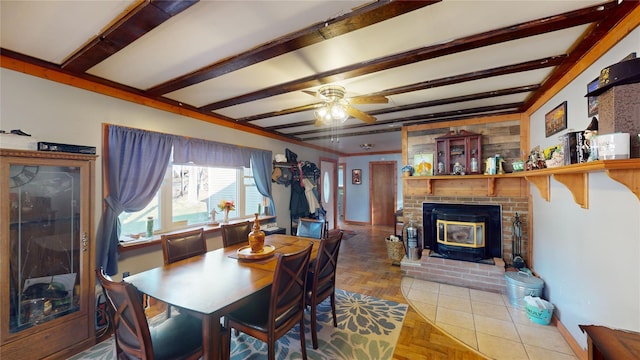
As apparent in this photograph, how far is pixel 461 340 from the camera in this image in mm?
2094

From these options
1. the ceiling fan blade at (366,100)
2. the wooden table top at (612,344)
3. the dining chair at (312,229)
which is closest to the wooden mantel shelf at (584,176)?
the wooden table top at (612,344)

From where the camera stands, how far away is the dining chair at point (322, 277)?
2010mm

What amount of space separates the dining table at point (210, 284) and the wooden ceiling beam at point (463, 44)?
5.46 feet

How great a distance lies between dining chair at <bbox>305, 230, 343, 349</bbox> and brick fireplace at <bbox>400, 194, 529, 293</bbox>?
5.75 feet

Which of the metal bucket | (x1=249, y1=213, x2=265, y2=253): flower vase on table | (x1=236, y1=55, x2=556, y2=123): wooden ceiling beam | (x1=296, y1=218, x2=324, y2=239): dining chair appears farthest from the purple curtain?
the metal bucket

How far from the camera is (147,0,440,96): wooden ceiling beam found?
4.08 ft

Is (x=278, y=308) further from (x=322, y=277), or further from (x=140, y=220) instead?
(x=140, y=220)

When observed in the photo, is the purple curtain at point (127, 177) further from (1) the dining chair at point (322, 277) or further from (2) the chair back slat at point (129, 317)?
(1) the dining chair at point (322, 277)

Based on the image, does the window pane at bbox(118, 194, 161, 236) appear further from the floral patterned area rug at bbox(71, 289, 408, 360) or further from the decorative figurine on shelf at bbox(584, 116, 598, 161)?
the decorative figurine on shelf at bbox(584, 116, 598, 161)

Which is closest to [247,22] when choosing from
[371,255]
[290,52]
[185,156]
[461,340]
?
[290,52]

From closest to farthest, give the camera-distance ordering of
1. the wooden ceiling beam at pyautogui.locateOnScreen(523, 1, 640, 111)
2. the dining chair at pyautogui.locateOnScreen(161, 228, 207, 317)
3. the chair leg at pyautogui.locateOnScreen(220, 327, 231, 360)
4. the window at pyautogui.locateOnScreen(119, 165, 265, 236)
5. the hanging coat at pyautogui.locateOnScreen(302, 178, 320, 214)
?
the wooden ceiling beam at pyautogui.locateOnScreen(523, 1, 640, 111) → the chair leg at pyautogui.locateOnScreen(220, 327, 231, 360) → the dining chair at pyautogui.locateOnScreen(161, 228, 207, 317) → the window at pyautogui.locateOnScreen(119, 165, 265, 236) → the hanging coat at pyautogui.locateOnScreen(302, 178, 320, 214)

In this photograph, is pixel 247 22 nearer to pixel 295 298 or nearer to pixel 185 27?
pixel 185 27

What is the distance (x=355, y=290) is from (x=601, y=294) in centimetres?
219

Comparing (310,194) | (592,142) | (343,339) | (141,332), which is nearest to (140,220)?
(141,332)
